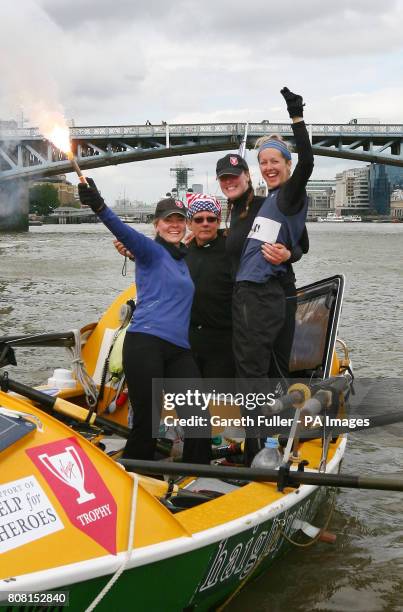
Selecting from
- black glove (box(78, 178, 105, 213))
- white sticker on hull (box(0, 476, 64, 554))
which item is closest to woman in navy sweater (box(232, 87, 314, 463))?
black glove (box(78, 178, 105, 213))

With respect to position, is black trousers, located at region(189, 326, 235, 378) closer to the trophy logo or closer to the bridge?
the trophy logo

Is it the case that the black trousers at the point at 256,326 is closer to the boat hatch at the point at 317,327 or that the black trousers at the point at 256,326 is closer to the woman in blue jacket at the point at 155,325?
the woman in blue jacket at the point at 155,325

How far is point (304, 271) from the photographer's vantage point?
2959cm

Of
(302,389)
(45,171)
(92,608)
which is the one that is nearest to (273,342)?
(302,389)

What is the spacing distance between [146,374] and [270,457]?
885 millimetres

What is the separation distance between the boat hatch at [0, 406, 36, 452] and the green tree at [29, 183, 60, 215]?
5029 inches

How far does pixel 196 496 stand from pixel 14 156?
135 ft

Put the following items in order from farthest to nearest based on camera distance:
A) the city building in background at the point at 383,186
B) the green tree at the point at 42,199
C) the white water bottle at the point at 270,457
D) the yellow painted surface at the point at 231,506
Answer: the city building in background at the point at 383,186
the green tree at the point at 42,199
the white water bottle at the point at 270,457
the yellow painted surface at the point at 231,506

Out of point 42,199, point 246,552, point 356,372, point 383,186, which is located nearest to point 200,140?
point 356,372

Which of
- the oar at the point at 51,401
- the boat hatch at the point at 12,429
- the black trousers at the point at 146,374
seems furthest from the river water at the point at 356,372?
the boat hatch at the point at 12,429

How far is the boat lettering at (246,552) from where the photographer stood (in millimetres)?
3854

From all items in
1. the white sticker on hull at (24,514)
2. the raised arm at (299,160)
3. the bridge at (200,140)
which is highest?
the bridge at (200,140)

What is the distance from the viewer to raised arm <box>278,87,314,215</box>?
436 centimetres

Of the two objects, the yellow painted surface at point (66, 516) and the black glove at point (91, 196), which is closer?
the yellow painted surface at point (66, 516)
